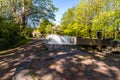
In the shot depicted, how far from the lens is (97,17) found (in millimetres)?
26969

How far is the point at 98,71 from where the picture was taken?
24.2ft

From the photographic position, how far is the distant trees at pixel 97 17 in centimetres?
2423

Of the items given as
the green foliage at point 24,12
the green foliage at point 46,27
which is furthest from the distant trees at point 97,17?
the green foliage at point 46,27

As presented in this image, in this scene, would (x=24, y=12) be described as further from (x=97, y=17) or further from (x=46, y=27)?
(x=46, y=27)

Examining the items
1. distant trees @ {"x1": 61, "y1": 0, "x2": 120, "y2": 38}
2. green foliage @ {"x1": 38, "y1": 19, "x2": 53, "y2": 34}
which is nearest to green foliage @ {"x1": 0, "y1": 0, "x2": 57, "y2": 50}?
distant trees @ {"x1": 61, "y1": 0, "x2": 120, "y2": 38}

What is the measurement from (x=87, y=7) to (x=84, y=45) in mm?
15084

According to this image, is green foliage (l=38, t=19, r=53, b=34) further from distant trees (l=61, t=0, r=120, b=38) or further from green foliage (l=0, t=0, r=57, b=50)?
distant trees (l=61, t=0, r=120, b=38)

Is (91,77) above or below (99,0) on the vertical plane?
below

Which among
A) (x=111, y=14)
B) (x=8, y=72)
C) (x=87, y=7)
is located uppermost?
(x=87, y=7)

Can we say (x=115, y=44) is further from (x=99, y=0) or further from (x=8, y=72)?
(x=8, y=72)

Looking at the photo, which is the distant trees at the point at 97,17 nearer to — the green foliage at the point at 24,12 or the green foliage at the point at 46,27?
the green foliage at the point at 24,12

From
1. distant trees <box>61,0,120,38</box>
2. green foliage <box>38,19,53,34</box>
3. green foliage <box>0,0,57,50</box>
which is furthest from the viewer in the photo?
green foliage <box>38,19,53,34</box>

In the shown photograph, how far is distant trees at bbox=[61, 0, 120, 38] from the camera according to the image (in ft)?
79.5

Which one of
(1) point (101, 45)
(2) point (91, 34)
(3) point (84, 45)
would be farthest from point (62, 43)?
(2) point (91, 34)
